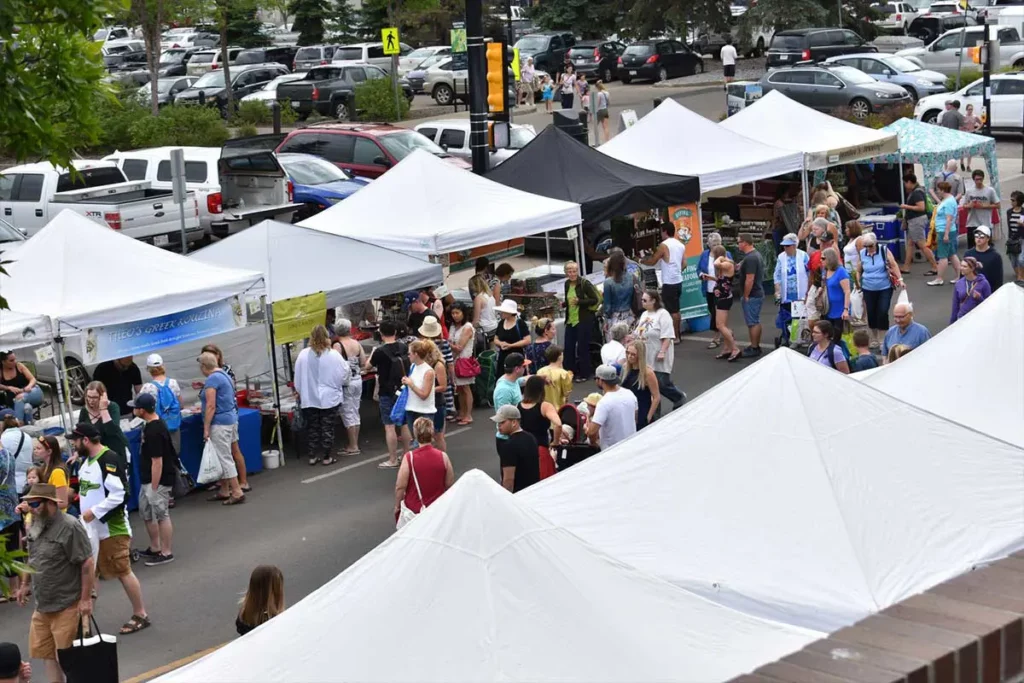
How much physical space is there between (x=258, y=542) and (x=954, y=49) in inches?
1541

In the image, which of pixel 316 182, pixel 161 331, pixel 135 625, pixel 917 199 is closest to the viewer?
pixel 135 625

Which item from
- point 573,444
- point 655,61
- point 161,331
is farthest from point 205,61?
point 573,444

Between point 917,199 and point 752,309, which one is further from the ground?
point 917,199

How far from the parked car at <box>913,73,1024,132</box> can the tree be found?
101 ft

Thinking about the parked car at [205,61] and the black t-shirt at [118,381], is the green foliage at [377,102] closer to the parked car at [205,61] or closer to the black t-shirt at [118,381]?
the parked car at [205,61]

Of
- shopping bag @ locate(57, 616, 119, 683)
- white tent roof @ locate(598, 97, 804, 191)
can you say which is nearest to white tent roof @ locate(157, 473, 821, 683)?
shopping bag @ locate(57, 616, 119, 683)

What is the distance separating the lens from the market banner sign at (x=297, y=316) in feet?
49.4

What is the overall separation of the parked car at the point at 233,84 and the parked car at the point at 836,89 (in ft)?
60.5

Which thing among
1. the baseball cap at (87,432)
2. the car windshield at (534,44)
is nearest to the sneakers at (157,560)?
the baseball cap at (87,432)

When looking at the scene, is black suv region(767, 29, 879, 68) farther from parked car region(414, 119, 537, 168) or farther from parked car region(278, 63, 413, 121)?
parked car region(414, 119, 537, 168)

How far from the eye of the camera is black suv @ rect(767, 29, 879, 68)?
154 feet

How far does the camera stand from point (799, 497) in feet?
24.5

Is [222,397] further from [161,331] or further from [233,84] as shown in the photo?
[233,84]

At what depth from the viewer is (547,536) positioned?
585cm
